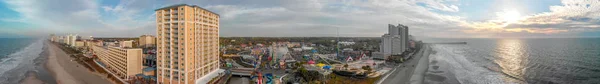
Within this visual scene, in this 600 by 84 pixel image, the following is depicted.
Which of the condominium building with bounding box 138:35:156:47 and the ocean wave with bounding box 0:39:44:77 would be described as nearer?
the ocean wave with bounding box 0:39:44:77

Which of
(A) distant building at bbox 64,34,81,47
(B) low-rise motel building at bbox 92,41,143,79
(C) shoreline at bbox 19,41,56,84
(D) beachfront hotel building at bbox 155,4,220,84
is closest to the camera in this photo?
(D) beachfront hotel building at bbox 155,4,220,84

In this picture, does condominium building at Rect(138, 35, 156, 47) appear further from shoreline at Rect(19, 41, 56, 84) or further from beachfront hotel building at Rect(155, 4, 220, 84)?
beachfront hotel building at Rect(155, 4, 220, 84)

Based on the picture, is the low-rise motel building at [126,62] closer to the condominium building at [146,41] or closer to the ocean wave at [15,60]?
the ocean wave at [15,60]

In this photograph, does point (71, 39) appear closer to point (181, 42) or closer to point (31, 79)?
point (31, 79)

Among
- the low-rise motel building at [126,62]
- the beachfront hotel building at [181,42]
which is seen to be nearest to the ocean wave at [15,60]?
the low-rise motel building at [126,62]

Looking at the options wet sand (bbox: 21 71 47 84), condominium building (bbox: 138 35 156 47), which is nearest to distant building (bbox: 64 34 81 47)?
condominium building (bbox: 138 35 156 47)

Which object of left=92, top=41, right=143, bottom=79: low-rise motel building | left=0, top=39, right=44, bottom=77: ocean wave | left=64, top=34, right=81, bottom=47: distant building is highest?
left=64, top=34, right=81, bottom=47: distant building

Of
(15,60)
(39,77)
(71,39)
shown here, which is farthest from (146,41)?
(39,77)

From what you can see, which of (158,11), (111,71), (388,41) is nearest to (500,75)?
(388,41)
